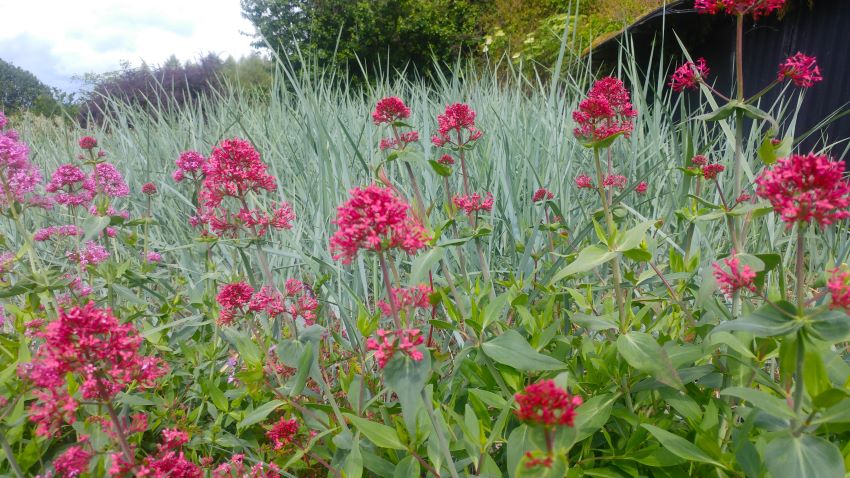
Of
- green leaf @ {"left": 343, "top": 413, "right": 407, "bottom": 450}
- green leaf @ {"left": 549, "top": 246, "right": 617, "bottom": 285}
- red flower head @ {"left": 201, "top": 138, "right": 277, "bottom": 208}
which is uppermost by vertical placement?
red flower head @ {"left": 201, "top": 138, "right": 277, "bottom": 208}

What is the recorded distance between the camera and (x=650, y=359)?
1144mm

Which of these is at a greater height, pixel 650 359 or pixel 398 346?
pixel 398 346

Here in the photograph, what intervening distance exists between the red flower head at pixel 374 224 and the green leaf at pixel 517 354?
1.25 feet

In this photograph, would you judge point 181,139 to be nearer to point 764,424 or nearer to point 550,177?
point 550,177

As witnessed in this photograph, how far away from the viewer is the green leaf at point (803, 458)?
2.86ft

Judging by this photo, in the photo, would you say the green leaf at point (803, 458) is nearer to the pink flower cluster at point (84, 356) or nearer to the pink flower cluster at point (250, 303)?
the pink flower cluster at point (250, 303)

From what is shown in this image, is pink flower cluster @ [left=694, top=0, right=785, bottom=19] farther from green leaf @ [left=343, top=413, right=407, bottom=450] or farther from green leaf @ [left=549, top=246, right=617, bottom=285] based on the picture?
green leaf @ [left=343, top=413, right=407, bottom=450]

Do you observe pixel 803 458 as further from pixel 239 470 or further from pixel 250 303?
pixel 250 303

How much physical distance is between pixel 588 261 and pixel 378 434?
65cm

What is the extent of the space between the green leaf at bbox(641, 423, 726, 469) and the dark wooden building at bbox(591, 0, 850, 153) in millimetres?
5013

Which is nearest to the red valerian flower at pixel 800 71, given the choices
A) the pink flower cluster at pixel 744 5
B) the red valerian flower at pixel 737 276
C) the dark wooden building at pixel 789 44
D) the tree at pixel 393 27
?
the pink flower cluster at pixel 744 5

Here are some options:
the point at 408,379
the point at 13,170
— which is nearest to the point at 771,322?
the point at 408,379

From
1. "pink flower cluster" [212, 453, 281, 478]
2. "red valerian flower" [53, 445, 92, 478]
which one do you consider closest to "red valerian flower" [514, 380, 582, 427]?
"pink flower cluster" [212, 453, 281, 478]

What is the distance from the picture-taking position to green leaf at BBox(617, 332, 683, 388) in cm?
113
